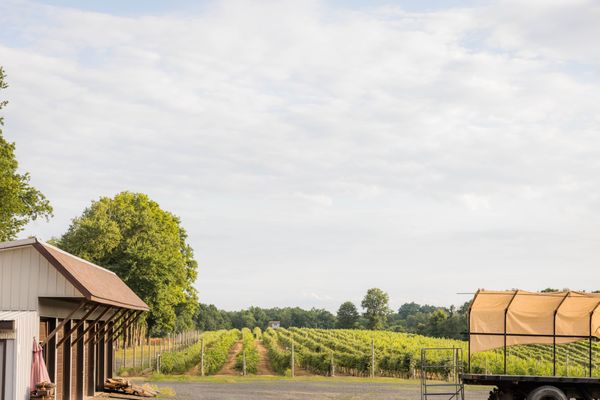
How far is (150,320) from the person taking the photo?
7212 centimetres

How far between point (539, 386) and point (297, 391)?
14861 millimetres

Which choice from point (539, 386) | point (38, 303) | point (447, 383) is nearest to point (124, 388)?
point (38, 303)

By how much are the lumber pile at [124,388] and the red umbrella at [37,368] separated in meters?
11.1

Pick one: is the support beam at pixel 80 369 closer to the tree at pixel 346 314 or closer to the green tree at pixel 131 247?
the green tree at pixel 131 247

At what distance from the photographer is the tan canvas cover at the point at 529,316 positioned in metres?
23.6

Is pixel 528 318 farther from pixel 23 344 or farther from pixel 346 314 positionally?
pixel 346 314

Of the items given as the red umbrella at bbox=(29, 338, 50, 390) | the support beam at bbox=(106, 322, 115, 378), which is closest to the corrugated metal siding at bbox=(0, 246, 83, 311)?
the red umbrella at bbox=(29, 338, 50, 390)

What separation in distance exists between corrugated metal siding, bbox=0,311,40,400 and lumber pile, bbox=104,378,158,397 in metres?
11.3

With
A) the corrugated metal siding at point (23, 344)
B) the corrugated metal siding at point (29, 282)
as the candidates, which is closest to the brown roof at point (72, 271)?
the corrugated metal siding at point (29, 282)

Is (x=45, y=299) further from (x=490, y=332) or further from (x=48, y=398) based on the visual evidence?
(x=490, y=332)

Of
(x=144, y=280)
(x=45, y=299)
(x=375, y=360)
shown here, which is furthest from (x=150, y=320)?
(x=45, y=299)

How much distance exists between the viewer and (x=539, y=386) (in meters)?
22.7

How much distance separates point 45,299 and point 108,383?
1084 centimetres

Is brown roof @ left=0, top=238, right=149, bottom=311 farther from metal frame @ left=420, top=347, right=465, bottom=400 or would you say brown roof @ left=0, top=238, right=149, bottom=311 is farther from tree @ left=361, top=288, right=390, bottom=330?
tree @ left=361, top=288, right=390, bottom=330
